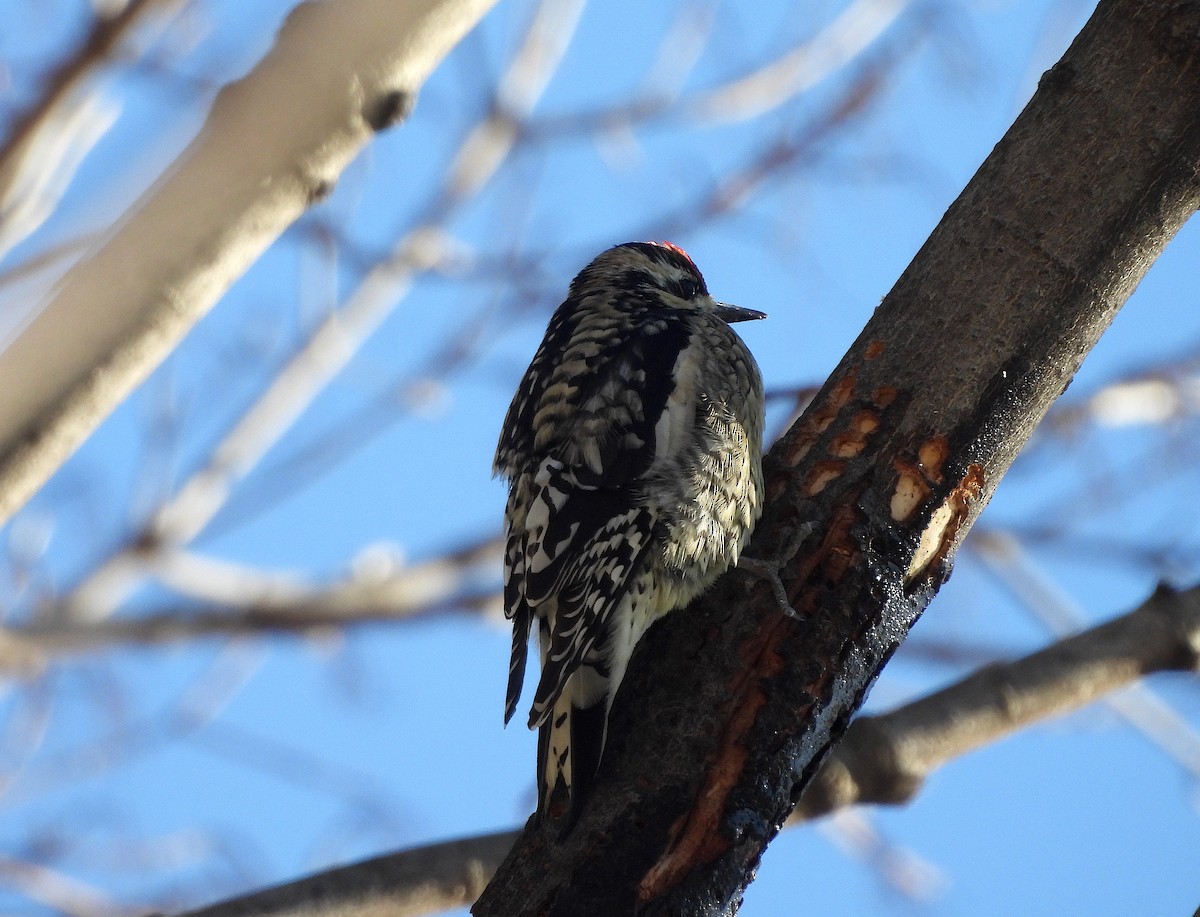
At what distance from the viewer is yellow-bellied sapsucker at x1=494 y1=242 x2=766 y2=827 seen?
8.83 ft

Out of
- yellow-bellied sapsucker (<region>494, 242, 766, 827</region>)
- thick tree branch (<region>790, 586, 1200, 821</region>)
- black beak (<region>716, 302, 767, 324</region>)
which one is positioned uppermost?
black beak (<region>716, 302, 767, 324</region>)

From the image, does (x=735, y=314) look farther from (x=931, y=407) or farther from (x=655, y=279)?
(x=931, y=407)

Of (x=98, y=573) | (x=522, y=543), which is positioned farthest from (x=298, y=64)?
(x=98, y=573)

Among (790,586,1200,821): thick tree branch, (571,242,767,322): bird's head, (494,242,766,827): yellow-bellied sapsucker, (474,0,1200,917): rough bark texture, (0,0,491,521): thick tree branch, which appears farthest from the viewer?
(571,242,767,322): bird's head

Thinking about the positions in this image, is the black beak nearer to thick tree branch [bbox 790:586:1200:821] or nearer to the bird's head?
the bird's head

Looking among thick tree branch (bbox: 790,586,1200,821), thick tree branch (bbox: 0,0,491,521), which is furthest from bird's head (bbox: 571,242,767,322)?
thick tree branch (bbox: 0,0,491,521)

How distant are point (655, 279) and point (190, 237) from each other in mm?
3163

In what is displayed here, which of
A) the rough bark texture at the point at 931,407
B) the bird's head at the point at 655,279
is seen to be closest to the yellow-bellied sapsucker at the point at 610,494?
the rough bark texture at the point at 931,407

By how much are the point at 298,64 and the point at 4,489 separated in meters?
0.57

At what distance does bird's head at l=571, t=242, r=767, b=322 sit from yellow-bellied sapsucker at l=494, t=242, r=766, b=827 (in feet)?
1.28

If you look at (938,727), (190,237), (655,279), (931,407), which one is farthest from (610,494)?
(190,237)

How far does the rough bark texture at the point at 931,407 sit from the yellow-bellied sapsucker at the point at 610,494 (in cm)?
10

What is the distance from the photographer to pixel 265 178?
4.45 feet

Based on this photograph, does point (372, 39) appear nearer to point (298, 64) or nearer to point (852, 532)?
point (298, 64)
